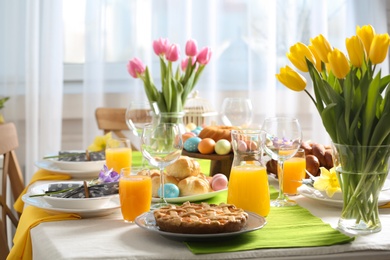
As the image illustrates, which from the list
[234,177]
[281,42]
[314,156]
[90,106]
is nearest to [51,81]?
[90,106]

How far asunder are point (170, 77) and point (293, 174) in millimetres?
836

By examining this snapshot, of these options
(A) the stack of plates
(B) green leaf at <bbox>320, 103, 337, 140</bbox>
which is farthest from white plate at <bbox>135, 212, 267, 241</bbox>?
(A) the stack of plates

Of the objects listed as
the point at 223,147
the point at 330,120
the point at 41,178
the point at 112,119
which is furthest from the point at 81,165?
the point at 112,119

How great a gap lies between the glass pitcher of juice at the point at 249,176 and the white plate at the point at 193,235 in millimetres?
99

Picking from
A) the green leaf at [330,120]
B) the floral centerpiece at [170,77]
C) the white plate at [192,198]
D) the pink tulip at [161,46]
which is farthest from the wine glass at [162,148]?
the pink tulip at [161,46]

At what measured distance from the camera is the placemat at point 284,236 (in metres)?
1.30

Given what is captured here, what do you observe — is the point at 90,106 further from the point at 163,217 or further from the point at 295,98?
the point at 163,217

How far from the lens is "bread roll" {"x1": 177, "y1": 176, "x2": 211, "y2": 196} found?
5.55ft

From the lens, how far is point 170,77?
2506 millimetres

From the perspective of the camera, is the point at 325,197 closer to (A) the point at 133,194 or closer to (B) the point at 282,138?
(B) the point at 282,138

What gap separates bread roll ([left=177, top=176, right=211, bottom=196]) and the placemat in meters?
0.21

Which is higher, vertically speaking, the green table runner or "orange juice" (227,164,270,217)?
"orange juice" (227,164,270,217)

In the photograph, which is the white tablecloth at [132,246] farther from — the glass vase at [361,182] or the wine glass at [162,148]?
the wine glass at [162,148]

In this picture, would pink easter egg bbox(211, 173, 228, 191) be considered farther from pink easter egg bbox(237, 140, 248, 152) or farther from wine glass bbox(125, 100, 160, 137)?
wine glass bbox(125, 100, 160, 137)
